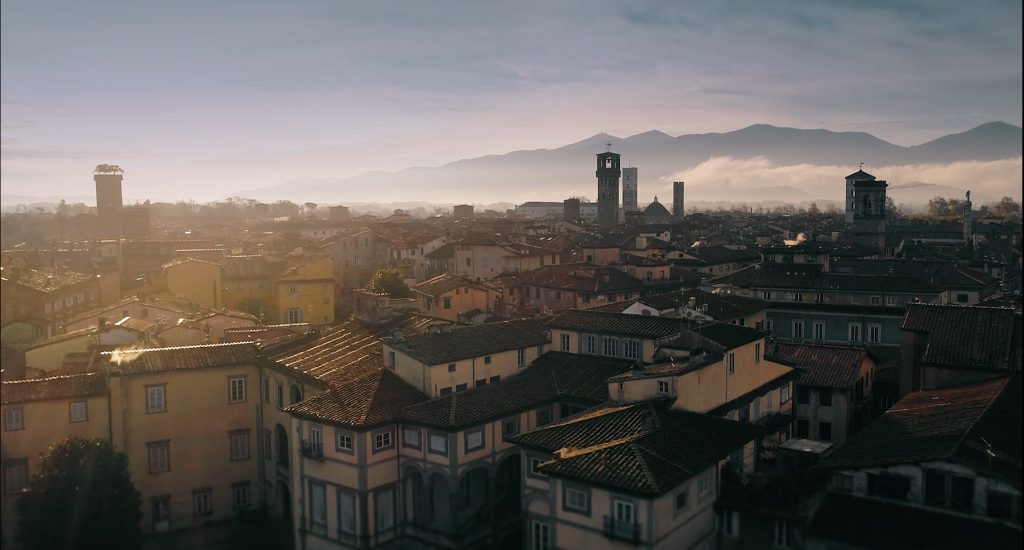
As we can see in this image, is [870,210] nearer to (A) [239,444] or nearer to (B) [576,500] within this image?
(A) [239,444]

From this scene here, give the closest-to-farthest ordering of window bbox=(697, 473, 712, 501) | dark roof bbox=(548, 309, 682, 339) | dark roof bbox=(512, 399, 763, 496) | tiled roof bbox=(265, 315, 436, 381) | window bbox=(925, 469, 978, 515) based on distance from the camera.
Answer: window bbox=(925, 469, 978, 515) < dark roof bbox=(512, 399, 763, 496) < window bbox=(697, 473, 712, 501) < dark roof bbox=(548, 309, 682, 339) < tiled roof bbox=(265, 315, 436, 381)

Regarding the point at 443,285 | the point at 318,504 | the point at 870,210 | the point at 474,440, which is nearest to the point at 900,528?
the point at 474,440

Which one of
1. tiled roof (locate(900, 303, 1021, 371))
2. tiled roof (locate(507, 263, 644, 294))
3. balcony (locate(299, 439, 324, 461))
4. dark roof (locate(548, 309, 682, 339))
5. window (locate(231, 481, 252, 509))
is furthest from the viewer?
tiled roof (locate(507, 263, 644, 294))

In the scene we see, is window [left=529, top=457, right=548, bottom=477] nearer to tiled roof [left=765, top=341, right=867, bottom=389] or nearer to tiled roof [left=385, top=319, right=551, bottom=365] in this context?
tiled roof [left=385, top=319, right=551, bottom=365]

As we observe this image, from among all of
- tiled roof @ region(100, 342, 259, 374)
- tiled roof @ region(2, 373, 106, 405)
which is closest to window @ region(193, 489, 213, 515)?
tiled roof @ region(100, 342, 259, 374)

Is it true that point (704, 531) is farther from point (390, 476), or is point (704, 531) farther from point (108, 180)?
point (108, 180)

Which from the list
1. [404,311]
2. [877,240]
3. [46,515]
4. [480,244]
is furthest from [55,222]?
[877,240]

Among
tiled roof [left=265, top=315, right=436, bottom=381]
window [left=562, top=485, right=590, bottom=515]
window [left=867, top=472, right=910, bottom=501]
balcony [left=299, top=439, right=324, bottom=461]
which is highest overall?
tiled roof [left=265, top=315, right=436, bottom=381]
